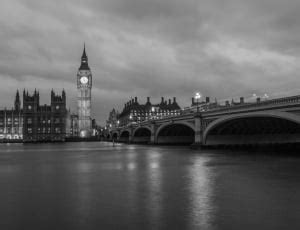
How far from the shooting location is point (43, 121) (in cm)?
19150

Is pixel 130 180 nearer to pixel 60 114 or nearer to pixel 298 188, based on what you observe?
pixel 298 188

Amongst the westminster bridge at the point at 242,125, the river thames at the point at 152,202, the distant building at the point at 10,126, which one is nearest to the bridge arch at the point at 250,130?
the westminster bridge at the point at 242,125

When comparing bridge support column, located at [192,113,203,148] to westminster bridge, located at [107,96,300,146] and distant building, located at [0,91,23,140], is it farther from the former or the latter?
distant building, located at [0,91,23,140]

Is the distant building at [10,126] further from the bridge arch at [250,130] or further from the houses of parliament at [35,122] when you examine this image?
the bridge arch at [250,130]

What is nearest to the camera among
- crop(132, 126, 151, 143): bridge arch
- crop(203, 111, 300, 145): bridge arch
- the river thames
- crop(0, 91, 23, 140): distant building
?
the river thames

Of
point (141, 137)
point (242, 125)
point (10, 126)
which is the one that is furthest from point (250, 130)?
point (10, 126)

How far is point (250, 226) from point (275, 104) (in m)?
28.0

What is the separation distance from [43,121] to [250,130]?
15428 centimetres

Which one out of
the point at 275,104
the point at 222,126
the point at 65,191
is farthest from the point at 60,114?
the point at 65,191

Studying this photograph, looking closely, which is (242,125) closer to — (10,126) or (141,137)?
(141,137)

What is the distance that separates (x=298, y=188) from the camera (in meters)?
17.6

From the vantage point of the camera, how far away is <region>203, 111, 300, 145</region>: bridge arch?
158ft

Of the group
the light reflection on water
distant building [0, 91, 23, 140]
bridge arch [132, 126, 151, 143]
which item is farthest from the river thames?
distant building [0, 91, 23, 140]

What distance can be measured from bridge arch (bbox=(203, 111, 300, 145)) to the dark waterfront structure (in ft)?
457
